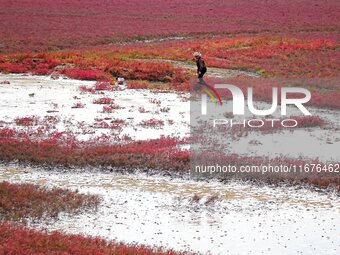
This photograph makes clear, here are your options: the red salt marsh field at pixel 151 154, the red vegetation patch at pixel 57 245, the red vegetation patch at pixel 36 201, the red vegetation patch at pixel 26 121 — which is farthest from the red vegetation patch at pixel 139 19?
the red vegetation patch at pixel 57 245

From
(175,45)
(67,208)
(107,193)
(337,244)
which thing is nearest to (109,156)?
(107,193)

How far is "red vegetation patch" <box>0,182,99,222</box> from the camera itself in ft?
65.7

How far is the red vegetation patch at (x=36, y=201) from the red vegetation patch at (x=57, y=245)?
96.2 inches

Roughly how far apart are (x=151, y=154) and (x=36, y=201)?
6673mm

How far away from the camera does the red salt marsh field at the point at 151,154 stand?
1848cm

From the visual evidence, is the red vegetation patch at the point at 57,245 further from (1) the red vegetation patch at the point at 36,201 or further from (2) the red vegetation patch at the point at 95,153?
(2) the red vegetation patch at the point at 95,153

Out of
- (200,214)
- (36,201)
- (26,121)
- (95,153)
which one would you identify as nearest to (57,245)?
(36,201)

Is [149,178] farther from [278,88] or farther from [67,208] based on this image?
[278,88]

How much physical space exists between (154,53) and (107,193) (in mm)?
37555

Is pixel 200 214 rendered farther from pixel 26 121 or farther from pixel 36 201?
pixel 26 121

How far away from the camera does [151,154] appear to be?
2662 cm

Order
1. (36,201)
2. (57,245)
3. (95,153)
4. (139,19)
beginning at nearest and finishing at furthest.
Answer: (57,245) < (36,201) < (95,153) < (139,19)

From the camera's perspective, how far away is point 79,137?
98.1ft

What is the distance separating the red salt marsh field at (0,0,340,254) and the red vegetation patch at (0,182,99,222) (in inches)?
2.3
